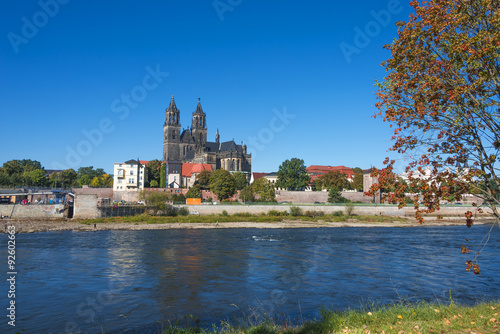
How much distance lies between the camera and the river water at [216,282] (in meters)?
13.4

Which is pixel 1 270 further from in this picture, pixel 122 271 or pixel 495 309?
pixel 495 309

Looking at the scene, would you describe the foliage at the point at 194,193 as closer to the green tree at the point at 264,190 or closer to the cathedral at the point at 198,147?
the green tree at the point at 264,190

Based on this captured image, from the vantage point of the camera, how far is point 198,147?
462 feet

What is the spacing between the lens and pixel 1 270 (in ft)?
71.1

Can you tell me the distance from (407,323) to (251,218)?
51440 millimetres

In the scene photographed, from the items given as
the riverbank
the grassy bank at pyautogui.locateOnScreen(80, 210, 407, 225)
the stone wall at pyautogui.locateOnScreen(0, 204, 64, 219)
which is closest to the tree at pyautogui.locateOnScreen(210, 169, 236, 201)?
the grassy bank at pyautogui.locateOnScreen(80, 210, 407, 225)

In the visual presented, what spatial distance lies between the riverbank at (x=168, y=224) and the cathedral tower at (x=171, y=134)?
89.1 meters

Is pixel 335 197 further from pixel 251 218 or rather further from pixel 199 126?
pixel 199 126

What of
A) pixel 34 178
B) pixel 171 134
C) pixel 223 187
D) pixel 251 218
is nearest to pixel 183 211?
pixel 251 218

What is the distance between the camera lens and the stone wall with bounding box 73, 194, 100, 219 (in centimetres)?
5578

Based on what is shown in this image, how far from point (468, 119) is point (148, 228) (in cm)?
4693

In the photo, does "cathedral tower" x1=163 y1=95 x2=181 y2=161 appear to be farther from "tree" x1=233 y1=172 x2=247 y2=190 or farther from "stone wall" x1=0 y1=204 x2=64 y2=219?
"stone wall" x1=0 y1=204 x2=64 y2=219

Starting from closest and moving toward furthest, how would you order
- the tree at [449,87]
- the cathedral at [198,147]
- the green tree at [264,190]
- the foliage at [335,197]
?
1. the tree at [449,87]
2. the green tree at [264,190]
3. the foliage at [335,197]
4. the cathedral at [198,147]

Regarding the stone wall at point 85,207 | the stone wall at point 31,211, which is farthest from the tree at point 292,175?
the stone wall at point 31,211
